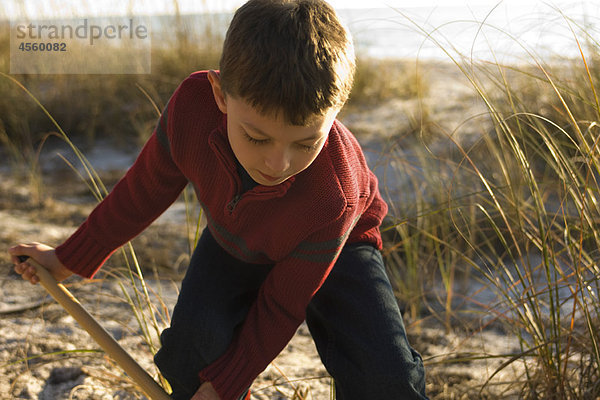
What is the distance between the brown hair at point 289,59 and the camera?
1006 mm

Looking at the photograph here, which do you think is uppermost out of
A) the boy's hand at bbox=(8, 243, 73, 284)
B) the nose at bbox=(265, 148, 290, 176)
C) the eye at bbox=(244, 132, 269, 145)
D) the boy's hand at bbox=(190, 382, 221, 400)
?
the eye at bbox=(244, 132, 269, 145)

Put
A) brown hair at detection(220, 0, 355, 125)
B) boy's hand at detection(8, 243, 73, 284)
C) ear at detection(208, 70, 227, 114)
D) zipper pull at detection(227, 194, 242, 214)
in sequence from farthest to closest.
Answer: boy's hand at detection(8, 243, 73, 284), zipper pull at detection(227, 194, 242, 214), ear at detection(208, 70, 227, 114), brown hair at detection(220, 0, 355, 125)

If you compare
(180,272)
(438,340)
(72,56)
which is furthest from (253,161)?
(72,56)

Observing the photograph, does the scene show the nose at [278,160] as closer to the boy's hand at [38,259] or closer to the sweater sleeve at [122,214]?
the sweater sleeve at [122,214]

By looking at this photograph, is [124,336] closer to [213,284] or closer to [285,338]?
[213,284]

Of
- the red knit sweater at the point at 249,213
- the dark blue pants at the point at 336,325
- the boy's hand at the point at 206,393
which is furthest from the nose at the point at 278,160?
the boy's hand at the point at 206,393

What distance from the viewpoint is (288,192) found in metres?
1.26

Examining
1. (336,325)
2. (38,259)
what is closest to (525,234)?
(336,325)

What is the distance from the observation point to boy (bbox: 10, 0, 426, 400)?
105 centimetres

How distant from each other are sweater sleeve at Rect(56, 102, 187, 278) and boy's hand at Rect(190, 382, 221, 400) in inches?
15.6

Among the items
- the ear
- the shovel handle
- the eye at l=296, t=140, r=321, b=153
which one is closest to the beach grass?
the eye at l=296, t=140, r=321, b=153

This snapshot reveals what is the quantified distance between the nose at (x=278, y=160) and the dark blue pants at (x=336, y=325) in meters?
0.37

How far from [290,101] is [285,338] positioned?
0.49 meters

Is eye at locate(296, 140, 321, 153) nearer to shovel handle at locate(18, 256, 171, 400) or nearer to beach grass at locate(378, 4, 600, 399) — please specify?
beach grass at locate(378, 4, 600, 399)
